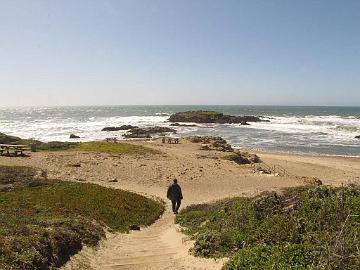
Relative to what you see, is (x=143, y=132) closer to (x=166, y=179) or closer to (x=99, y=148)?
(x=99, y=148)

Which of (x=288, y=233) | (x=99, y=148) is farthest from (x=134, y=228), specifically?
(x=99, y=148)

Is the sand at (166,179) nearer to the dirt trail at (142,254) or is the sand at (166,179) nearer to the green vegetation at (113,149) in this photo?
the dirt trail at (142,254)

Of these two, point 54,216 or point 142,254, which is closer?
point 142,254

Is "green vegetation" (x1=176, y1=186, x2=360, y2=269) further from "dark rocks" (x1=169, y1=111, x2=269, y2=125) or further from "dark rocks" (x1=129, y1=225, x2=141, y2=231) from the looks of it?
"dark rocks" (x1=169, y1=111, x2=269, y2=125)

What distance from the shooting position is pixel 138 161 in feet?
106

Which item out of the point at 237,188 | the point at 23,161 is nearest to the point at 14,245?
the point at 237,188

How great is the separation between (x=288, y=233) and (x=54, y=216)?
27.0ft

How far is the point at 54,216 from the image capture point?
529 inches

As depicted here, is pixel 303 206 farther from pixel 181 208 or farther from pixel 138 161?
pixel 138 161

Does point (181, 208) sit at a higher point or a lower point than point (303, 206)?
lower

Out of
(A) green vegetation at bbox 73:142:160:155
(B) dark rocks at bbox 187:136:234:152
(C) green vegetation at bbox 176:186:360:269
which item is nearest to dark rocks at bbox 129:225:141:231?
(C) green vegetation at bbox 176:186:360:269

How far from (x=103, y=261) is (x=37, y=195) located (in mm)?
7853

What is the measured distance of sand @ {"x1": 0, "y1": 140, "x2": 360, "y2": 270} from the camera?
33.7 ft

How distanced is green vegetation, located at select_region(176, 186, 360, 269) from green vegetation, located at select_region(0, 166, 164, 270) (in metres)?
3.23
